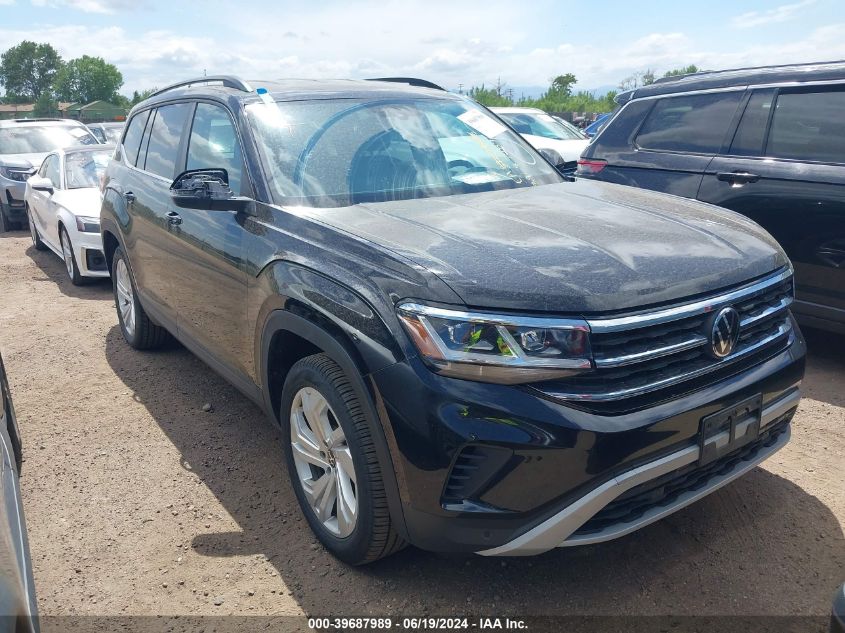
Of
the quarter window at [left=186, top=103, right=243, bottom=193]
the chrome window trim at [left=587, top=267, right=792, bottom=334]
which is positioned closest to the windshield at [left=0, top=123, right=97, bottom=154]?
the quarter window at [left=186, top=103, right=243, bottom=193]

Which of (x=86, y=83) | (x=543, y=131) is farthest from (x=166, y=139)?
(x=86, y=83)

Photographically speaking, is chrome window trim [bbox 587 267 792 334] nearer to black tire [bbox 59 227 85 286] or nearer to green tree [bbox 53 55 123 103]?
black tire [bbox 59 227 85 286]

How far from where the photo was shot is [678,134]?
5.19m

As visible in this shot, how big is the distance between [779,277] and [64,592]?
3.03 m

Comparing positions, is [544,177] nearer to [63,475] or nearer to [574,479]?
[574,479]

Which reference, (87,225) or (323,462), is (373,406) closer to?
(323,462)

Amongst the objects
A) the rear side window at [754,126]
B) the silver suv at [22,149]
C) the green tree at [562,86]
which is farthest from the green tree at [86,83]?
the rear side window at [754,126]

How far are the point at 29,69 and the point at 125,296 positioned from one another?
5592 inches

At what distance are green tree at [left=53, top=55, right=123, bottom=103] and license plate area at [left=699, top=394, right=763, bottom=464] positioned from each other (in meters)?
132

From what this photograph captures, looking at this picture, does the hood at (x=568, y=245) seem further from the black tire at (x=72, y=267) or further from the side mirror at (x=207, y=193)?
the black tire at (x=72, y=267)

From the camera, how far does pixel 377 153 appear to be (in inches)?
134

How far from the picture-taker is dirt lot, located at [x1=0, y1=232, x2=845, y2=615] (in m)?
2.65

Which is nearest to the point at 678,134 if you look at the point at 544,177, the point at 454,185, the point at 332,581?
the point at 544,177

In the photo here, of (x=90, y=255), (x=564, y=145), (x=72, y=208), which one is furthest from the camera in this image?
(x=564, y=145)
